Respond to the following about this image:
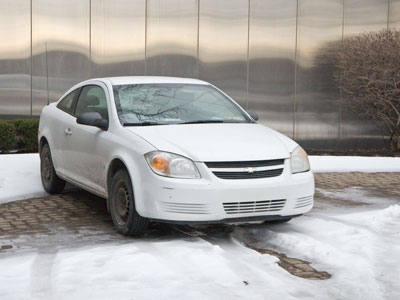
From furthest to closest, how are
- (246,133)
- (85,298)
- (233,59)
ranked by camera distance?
1. (233,59)
2. (246,133)
3. (85,298)

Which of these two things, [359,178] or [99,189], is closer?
[99,189]

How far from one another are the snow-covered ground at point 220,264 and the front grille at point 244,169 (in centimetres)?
62

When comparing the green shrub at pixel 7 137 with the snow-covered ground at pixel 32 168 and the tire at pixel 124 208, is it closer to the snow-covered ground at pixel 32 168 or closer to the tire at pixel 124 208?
the snow-covered ground at pixel 32 168

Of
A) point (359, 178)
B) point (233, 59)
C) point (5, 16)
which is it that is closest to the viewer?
point (359, 178)

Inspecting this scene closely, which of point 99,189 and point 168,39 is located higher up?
point 168,39

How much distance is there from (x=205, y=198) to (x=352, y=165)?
6.70 m

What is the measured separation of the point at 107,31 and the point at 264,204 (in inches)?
451

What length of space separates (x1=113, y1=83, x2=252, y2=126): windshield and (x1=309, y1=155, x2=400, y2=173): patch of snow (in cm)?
429

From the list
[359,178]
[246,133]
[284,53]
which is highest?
[284,53]

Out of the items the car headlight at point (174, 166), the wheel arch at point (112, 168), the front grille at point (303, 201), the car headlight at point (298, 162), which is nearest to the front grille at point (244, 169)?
the car headlight at point (174, 166)

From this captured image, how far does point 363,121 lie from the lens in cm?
1869

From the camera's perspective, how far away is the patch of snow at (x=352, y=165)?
39.7 feet

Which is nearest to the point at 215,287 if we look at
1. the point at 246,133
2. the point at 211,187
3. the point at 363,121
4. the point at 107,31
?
the point at 211,187

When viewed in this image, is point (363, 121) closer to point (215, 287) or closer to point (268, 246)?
point (268, 246)
